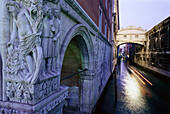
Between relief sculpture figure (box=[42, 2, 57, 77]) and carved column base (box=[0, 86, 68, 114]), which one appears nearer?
carved column base (box=[0, 86, 68, 114])

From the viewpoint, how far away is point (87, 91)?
655cm

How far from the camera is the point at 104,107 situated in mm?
8672

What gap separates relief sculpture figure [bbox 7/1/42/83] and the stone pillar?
474 cm

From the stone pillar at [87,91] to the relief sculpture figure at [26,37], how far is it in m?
4.74

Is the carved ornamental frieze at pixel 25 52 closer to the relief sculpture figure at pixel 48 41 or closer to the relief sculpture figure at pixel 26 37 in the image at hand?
the relief sculpture figure at pixel 26 37

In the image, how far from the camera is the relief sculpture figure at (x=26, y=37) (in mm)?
1938

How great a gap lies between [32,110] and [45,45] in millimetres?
1311

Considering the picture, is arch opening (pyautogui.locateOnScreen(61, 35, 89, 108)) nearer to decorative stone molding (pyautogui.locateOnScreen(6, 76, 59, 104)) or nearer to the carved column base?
the carved column base

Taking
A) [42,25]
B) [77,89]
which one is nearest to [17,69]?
[42,25]

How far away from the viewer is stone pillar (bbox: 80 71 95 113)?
6.48m

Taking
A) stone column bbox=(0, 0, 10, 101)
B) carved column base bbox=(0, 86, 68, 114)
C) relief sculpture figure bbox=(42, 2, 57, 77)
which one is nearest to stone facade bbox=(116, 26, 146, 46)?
relief sculpture figure bbox=(42, 2, 57, 77)

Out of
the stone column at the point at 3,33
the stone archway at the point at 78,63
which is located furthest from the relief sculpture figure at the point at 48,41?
the stone archway at the point at 78,63

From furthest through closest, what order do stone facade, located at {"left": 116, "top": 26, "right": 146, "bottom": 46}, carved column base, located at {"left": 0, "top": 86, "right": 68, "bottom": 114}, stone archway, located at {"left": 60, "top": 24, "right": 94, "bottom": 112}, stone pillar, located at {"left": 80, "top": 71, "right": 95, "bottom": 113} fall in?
1. stone facade, located at {"left": 116, "top": 26, "right": 146, "bottom": 46}
2. stone pillar, located at {"left": 80, "top": 71, "right": 95, "bottom": 113}
3. stone archway, located at {"left": 60, "top": 24, "right": 94, "bottom": 112}
4. carved column base, located at {"left": 0, "top": 86, "right": 68, "bottom": 114}

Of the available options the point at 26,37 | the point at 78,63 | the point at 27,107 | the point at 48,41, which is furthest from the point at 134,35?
the point at 27,107
